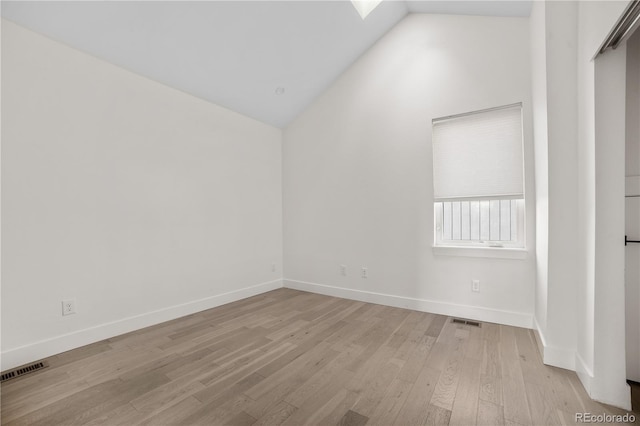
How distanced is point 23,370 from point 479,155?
4501mm

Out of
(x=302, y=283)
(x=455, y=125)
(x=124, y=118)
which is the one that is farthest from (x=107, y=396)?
(x=455, y=125)

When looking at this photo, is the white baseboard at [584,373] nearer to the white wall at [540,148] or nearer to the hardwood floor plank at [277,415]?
the white wall at [540,148]

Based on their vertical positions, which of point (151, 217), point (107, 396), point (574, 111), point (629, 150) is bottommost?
point (107, 396)

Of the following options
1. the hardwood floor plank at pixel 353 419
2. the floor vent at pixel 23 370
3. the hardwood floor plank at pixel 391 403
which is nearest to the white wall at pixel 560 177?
the hardwood floor plank at pixel 391 403

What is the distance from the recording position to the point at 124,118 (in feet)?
9.41

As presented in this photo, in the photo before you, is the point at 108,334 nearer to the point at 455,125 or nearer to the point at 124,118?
the point at 124,118

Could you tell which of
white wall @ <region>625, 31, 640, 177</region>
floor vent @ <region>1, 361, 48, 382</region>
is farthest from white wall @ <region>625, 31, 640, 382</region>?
floor vent @ <region>1, 361, 48, 382</region>

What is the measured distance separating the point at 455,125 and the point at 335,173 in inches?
64.6

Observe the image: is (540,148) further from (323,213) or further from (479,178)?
(323,213)

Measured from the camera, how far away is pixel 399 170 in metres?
3.54

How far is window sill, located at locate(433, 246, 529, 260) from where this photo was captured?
9.26ft

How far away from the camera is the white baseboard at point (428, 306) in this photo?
2854mm

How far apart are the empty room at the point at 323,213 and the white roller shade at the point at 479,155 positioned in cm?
2

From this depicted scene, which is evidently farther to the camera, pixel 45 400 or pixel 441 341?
pixel 441 341
